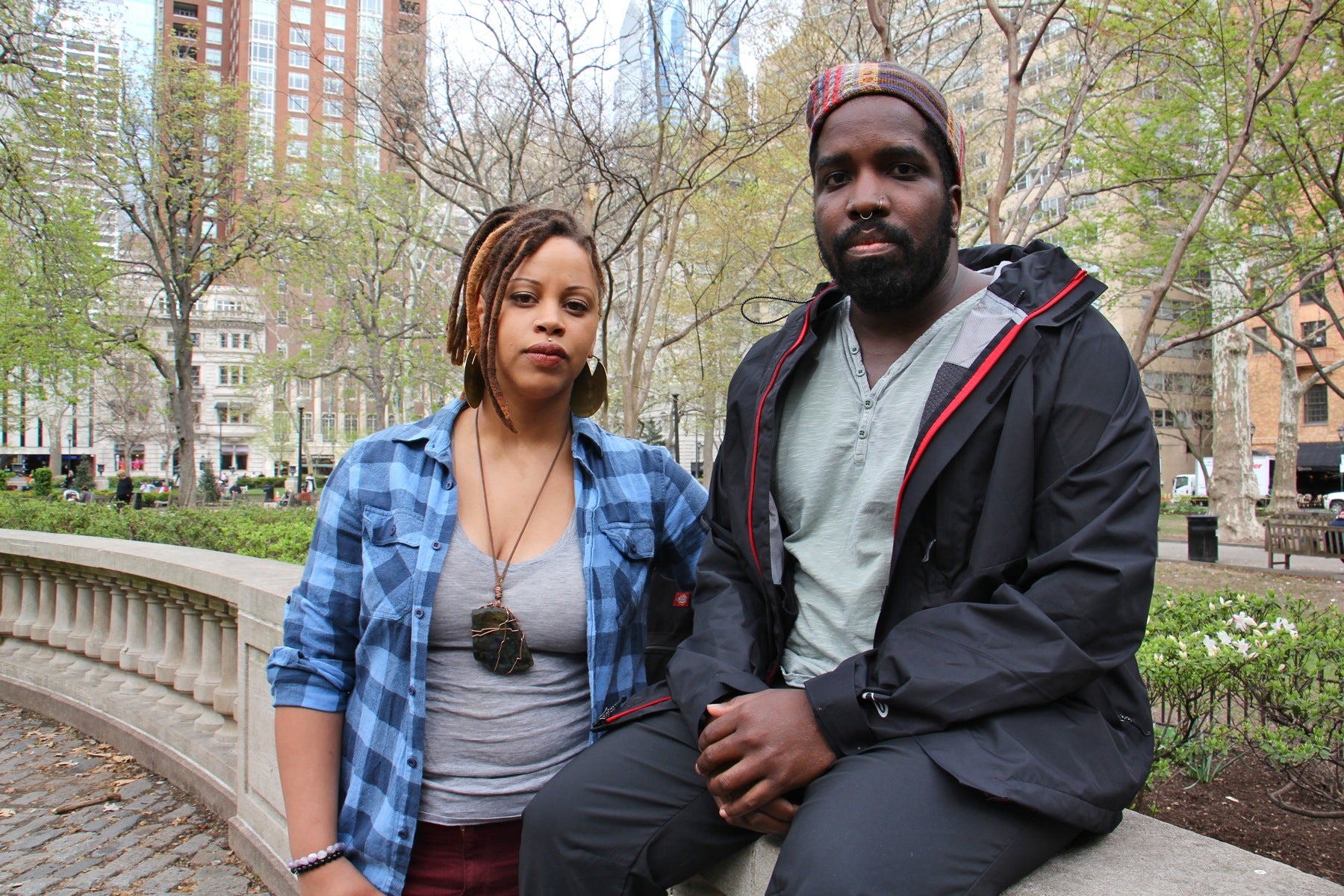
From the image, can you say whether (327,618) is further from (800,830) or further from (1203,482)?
(1203,482)

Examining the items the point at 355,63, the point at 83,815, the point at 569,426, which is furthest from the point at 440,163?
the point at 569,426

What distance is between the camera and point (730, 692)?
1756 mm

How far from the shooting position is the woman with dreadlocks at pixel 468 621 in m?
2.00

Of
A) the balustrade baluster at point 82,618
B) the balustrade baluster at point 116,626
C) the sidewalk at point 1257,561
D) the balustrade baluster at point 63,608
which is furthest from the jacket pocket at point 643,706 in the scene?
the sidewalk at point 1257,561

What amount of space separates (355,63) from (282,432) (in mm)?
51021

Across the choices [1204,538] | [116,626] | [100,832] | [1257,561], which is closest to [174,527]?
[116,626]

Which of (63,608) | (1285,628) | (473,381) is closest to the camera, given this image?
(473,381)

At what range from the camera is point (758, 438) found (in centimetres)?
206

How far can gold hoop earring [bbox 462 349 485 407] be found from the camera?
2.25 m

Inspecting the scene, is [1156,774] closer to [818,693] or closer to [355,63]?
[818,693]

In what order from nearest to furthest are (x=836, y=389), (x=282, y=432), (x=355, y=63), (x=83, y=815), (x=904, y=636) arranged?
(x=904, y=636)
(x=836, y=389)
(x=83, y=815)
(x=355, y=63)
(x=282, y=432)

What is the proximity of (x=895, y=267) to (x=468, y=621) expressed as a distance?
48.4 inches

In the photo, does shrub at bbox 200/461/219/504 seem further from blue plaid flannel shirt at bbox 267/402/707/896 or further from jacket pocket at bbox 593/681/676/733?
jacket pocket at bbox 593/681/676/733

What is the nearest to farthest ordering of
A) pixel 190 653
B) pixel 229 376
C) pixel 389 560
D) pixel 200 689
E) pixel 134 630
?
pixel 389 560
pixel 200 689
pixel 190 653
pixel 134 630
pixel 229 376
